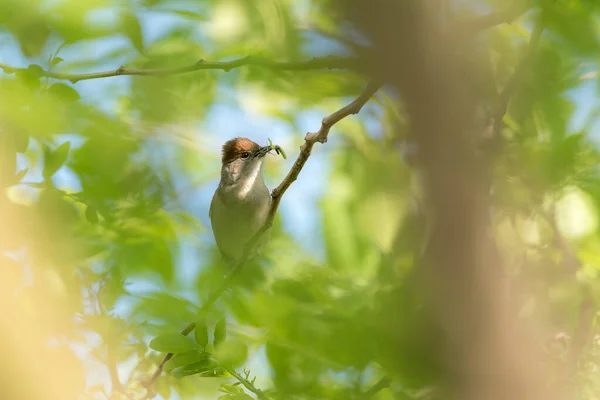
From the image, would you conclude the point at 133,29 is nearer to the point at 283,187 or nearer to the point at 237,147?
the point at 283,187

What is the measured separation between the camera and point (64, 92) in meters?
1.77

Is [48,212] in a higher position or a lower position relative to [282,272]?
higher

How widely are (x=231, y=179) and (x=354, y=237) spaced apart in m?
3.53

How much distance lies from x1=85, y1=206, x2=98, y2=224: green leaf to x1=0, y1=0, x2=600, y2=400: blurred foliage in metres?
0.02

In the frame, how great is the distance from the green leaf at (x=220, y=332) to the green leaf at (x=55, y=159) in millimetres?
594

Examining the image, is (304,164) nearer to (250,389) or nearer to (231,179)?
(250,389)

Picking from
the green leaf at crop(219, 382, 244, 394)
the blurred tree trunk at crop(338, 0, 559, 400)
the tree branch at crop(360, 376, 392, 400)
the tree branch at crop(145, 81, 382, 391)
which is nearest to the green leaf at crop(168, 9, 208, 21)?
the tree branch at crop(145, 81, 382, 391)

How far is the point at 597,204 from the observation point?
1.53 metres

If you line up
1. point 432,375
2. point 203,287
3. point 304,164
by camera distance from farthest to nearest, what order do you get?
point 304,164
point 203,287
point 432,375

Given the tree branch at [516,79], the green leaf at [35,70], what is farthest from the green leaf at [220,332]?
the green leaf at [35,70]

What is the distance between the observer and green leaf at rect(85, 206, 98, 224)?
5.00ft

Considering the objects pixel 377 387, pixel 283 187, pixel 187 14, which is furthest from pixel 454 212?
pixel 283 187

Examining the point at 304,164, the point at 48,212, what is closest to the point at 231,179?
the point at 304,164

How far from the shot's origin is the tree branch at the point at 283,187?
4.68 ft
